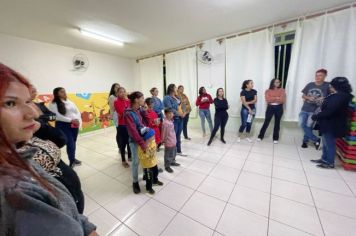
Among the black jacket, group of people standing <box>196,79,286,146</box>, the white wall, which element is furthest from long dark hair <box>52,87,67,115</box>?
the black jacket

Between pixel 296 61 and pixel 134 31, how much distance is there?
3659 millimetres

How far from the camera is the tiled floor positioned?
1482 millimetres

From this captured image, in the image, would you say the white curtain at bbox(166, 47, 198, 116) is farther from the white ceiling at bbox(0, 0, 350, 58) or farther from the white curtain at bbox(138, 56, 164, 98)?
the white ceiling at bbox(0, 0, 350, 58)

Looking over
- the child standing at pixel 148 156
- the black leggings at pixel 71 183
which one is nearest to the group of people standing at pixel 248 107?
the child standing at pixel 148 156

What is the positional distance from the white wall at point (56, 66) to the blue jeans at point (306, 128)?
18.1 feet

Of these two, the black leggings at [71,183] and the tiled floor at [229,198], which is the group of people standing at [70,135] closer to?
the black leggings at [71,183]

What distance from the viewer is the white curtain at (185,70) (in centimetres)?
478

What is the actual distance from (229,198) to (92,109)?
4.76 metres

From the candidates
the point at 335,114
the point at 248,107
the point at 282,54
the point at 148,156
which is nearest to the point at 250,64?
the point at 282,54

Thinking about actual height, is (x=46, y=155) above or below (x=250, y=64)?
below

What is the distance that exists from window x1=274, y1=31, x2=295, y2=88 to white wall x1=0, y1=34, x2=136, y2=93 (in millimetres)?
5033

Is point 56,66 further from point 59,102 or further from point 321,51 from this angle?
point 321,51

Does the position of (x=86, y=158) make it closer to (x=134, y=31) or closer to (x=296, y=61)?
(x=134, y=31)

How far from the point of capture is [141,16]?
2.90 meters
